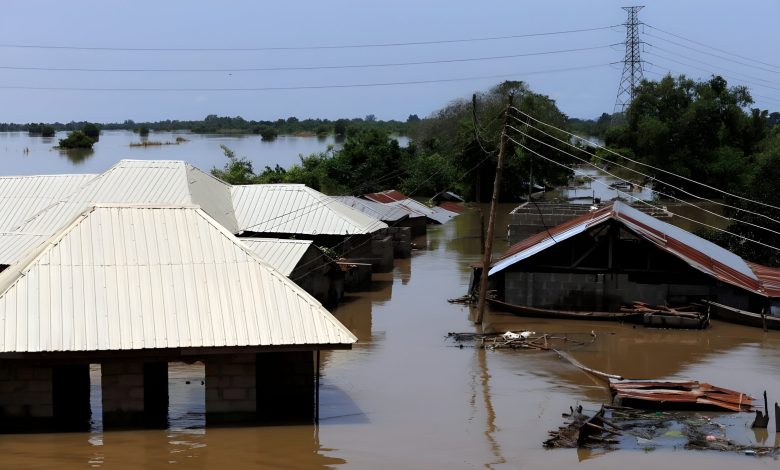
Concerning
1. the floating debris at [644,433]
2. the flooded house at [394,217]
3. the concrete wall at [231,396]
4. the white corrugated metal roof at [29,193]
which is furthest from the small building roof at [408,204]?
the concrete wall at [231,396]

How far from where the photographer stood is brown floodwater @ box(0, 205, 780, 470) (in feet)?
45.2

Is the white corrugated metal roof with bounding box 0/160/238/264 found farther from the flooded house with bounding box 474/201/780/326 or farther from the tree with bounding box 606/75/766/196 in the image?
the tree with bounding box 606/75/766/196

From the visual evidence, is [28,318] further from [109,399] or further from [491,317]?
[491,317]

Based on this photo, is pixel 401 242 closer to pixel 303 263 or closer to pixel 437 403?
pixel 303 263

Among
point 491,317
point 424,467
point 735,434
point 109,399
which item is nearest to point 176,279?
point 109,399

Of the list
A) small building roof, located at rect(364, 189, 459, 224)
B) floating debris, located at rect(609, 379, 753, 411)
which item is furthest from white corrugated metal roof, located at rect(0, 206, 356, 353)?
small building roof, located at rect(364, 189, 459, 224)

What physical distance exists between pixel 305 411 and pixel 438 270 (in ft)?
59.2

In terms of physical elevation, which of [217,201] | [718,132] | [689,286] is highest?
[718,132]

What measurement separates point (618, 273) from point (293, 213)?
33.3ft

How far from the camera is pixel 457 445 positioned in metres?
14.8

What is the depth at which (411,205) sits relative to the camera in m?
43.0

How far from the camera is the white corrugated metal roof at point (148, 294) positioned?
539 inches

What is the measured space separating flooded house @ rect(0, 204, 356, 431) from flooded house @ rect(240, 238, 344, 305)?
6802mm

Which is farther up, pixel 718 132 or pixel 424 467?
pixel 718 132
